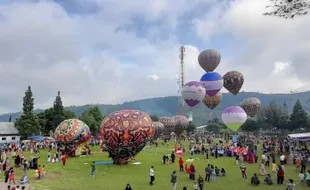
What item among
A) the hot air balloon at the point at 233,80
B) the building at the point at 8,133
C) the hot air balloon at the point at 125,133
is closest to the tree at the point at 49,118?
the building at the point at 8,133

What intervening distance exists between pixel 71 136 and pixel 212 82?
31803 mm

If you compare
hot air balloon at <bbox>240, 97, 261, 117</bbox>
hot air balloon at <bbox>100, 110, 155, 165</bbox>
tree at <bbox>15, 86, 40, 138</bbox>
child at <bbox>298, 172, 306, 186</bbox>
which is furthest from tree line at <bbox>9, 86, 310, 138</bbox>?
child at <bbox>298, 172, 306, 186</bbox>

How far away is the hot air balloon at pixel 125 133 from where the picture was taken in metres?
27.6

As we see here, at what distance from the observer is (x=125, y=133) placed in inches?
1084

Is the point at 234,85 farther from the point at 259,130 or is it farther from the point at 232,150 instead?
the point at 259,130

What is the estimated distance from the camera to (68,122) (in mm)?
35625

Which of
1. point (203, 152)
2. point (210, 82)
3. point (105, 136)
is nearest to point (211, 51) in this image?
point (210, 82)

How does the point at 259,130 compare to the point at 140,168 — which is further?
the point at 259,130

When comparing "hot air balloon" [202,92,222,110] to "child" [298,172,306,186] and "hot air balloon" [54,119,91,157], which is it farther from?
"child" [298,172,306,186]

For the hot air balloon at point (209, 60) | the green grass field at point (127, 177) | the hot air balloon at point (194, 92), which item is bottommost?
the green grass field at point (127, 177)

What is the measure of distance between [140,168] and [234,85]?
3782 centimetres

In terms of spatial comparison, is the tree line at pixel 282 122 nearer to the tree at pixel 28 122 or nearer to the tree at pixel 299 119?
the tree at pixel 299 119

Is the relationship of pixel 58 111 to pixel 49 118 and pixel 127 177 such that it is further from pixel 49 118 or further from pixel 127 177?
pixel 127 177

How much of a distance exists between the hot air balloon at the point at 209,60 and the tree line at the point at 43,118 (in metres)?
30.1
